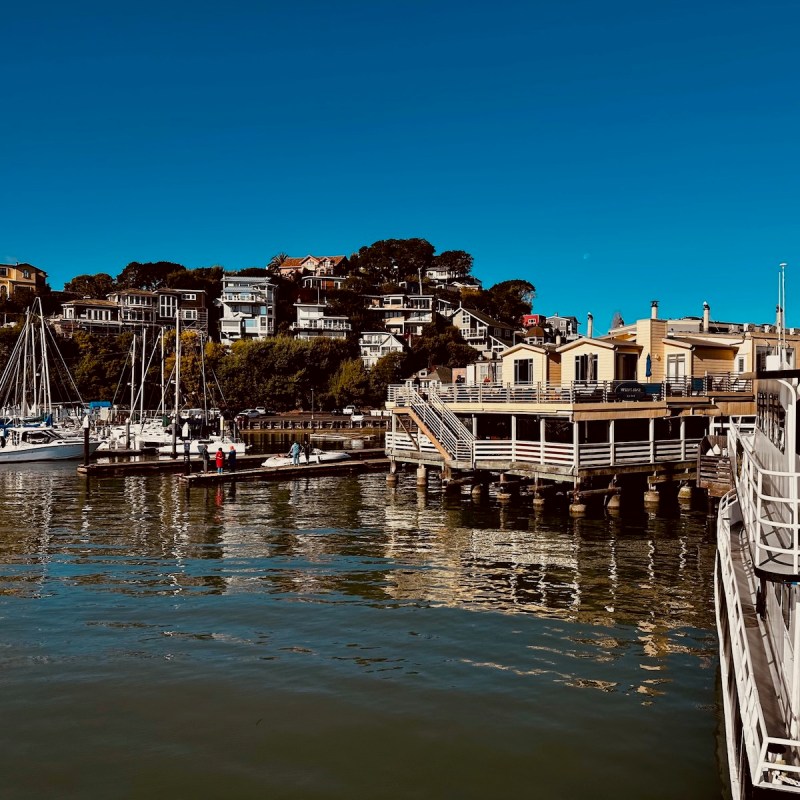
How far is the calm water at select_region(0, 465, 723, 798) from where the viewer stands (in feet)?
38.8

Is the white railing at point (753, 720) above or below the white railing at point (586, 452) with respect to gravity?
below

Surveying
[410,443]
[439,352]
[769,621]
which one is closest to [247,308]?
[439,352]

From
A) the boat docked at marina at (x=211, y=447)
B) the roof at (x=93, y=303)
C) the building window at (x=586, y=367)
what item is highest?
the roof at (x=93, y=303)

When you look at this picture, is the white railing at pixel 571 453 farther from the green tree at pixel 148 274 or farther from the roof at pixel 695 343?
the green tree at pixel 148 274

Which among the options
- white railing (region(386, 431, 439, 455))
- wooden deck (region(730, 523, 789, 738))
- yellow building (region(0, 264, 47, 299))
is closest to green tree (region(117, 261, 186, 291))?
yellow building (region(0, 264, 47, 299))

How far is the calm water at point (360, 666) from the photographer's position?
11.8 meters

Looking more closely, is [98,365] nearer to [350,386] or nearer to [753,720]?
[350,386]

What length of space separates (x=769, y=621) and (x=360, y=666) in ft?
28.1

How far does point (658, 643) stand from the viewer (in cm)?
1706

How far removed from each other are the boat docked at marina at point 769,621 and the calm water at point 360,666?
8.68 feet

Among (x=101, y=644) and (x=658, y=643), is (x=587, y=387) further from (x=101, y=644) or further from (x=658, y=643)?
(x=101, y=644)

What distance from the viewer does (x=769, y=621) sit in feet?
35.2

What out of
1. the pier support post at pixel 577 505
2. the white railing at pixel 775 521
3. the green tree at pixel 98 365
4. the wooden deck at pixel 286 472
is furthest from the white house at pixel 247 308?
the white railing at pixel 775 521

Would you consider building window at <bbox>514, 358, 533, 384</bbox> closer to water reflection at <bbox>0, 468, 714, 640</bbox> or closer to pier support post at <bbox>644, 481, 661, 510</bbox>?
water reflection at <bbox>0, 468, 714, 640</bbox>
